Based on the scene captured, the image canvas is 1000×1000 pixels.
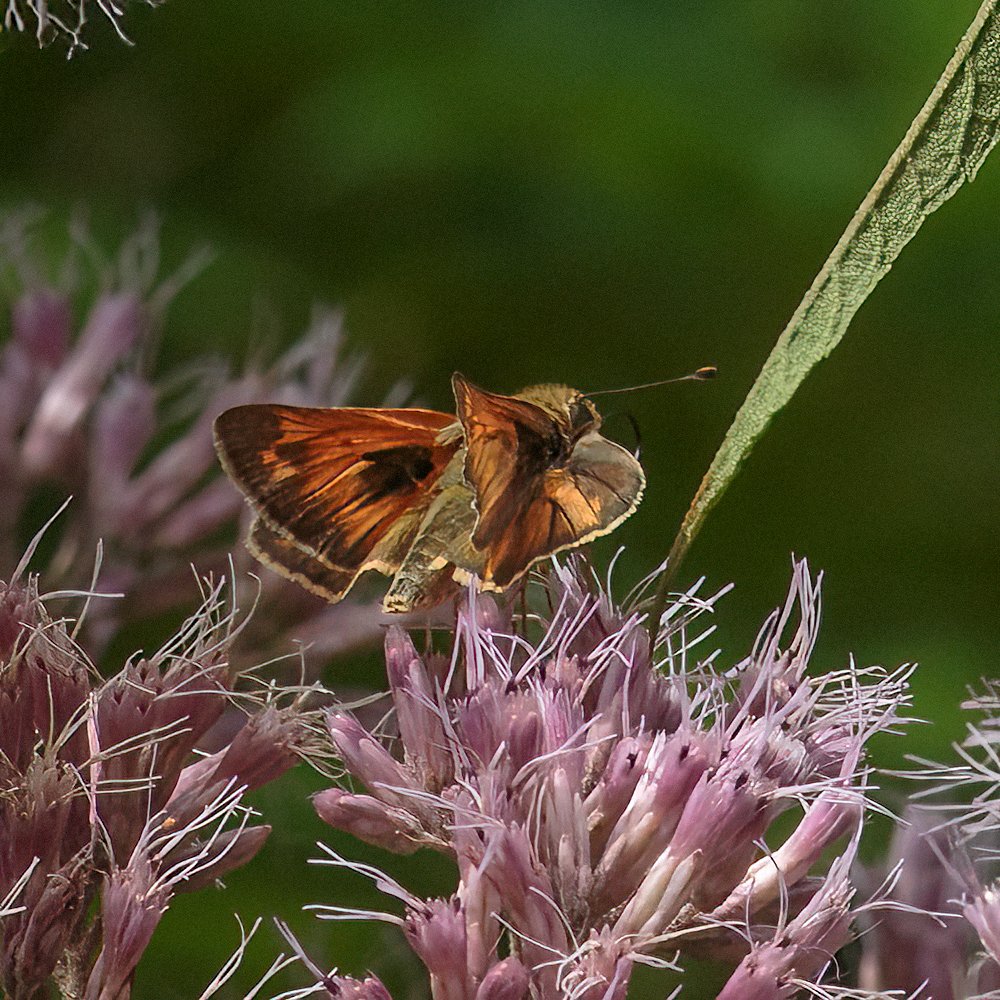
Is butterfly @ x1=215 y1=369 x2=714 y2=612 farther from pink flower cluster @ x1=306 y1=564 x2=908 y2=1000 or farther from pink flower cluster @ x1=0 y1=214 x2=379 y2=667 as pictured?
pink flower cluster @ x1=0 y1=214 x2=379 y2=667

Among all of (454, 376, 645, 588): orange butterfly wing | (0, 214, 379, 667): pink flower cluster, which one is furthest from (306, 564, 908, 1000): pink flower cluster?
(0, 214, 379, 667): pink flower cluster

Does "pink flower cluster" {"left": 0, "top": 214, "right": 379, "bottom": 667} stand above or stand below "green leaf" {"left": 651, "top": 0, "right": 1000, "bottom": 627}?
below

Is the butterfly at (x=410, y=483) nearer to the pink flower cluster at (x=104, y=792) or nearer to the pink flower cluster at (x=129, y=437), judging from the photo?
the pink flower cluster at (x=104, y=792)

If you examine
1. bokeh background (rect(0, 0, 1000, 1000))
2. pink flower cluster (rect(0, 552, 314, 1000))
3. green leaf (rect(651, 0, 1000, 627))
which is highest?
green leaf (rect(651, 0, 1000, 627))

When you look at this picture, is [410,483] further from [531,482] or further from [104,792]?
[104,792]

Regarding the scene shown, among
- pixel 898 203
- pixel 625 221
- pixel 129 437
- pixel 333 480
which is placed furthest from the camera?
pixel 625 221

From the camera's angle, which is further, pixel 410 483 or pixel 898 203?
pixel 410 483

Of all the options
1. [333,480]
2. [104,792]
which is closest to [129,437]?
[333,480]

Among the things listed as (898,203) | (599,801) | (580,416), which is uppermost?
(898,203)
